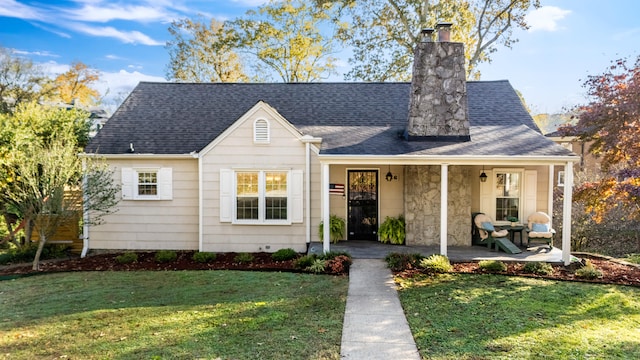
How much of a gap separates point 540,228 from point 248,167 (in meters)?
8.35

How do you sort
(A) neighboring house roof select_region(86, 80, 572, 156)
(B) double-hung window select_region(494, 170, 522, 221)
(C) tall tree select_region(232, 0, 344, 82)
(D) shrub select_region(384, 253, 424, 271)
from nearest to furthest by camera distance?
(D) shrub select_region(384, 253, 424, 271)
(A) neighboring house roof select_region(86, 80, 572, 156)
(B) double-hung window select_region(494, 170, 522, 221)
(C) tall tree select_region(232, 0, 344, 82)

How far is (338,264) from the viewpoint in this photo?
930 centimetres

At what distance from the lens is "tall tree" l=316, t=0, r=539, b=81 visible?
21.3m

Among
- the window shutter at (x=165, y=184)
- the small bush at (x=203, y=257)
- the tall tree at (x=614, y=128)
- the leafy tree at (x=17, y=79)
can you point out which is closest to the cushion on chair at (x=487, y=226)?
the tall tree at (x=614, y=128)

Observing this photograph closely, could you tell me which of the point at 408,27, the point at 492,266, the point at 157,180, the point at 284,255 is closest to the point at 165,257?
the point at 157,180

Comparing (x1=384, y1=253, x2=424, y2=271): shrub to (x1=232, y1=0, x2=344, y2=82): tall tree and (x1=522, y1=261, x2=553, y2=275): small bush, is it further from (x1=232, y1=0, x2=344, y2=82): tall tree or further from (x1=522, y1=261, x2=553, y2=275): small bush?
(x1=232, y1=0, x2=344, y2=82): tall tree

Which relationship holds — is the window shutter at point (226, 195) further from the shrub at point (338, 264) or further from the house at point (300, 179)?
the shrub at point (338, 264)

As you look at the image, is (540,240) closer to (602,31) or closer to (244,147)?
(244,147)

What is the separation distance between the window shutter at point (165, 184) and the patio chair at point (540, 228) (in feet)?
34.1

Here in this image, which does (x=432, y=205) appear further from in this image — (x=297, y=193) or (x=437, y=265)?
(x=297, y=193)

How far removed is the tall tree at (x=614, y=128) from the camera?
959cm

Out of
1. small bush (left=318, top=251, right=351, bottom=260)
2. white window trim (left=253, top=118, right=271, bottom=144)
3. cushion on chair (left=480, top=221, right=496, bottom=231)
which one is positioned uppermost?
white window trim (left=253, top=118, right=271, bottom=144)

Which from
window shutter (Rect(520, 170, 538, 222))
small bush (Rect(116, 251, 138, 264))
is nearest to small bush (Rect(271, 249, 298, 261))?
small bush (Rect(116, 251, 138, 264))

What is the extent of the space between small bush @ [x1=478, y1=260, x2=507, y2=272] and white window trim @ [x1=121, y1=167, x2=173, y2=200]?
881 centimetres
